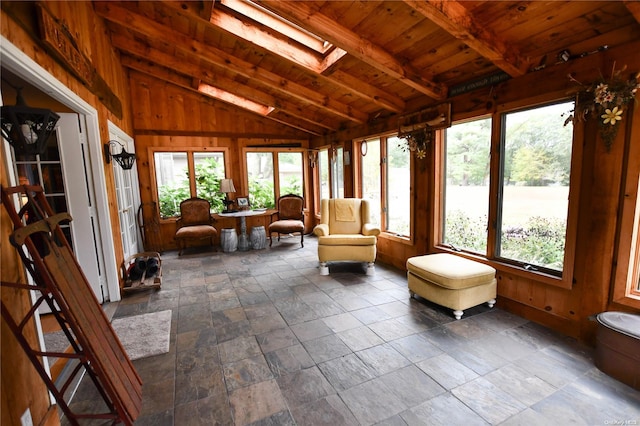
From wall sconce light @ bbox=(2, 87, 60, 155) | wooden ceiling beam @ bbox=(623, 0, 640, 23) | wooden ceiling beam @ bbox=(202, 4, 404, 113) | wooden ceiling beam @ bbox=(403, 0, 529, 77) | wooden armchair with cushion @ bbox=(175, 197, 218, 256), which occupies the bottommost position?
wooden armchair with cushion @ bbox=(175, 197, 218, 256)

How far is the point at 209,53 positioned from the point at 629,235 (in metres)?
4.22

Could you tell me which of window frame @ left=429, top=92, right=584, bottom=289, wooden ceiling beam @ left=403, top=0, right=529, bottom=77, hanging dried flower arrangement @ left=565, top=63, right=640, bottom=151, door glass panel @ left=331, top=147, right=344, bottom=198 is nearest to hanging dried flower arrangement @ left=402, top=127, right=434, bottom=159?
window frame @ left=429, top=92, right=584, bottom=289

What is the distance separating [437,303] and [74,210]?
359 cm

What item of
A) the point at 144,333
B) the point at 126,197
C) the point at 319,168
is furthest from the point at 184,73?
the point at 144,333

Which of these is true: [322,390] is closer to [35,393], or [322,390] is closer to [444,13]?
[35,393]

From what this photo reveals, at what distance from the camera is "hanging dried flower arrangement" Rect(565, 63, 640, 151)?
1900 millimetres

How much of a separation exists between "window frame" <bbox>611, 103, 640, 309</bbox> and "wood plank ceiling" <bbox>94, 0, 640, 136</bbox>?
2.48 ft

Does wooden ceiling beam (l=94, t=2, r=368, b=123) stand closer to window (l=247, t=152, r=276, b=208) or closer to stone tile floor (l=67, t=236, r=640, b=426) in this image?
window (l=247, t=152, r=276, b=208)

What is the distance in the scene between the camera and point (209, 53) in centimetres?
346

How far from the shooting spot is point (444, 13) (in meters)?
1.96

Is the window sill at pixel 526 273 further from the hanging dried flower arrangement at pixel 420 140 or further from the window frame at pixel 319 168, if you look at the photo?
the window frame at pixel 319 168

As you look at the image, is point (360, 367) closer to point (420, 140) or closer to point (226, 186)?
point (420, 140)

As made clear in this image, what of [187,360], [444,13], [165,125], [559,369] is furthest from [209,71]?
[559,369]

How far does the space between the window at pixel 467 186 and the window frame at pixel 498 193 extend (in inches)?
3.0
